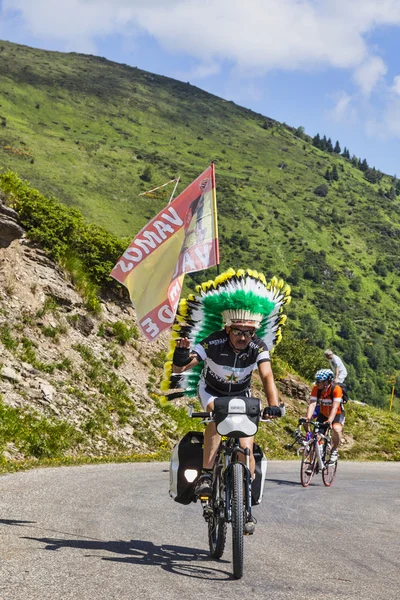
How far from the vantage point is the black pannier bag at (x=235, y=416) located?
6336mm

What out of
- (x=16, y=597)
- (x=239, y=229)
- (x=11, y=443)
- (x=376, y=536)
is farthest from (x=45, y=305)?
(x=239, y=229)

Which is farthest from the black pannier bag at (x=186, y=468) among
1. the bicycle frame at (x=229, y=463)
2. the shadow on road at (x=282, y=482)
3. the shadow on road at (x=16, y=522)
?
the shadow on road at (x=282, y=482)

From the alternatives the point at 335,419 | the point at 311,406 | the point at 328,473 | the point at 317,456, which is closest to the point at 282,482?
the point at 317,456

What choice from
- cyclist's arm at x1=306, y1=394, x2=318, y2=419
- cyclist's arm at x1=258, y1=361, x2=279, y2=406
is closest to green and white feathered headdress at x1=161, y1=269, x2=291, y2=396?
cyclist's arm at x1=258, y1=361, x2=279, y2=406

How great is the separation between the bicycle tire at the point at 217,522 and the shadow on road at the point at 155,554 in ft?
0.34

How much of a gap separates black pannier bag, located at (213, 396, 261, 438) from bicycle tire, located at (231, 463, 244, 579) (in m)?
0.27

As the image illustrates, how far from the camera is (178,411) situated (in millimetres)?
21016

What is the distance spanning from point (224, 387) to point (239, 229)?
17216 cm

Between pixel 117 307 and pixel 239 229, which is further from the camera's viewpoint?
pixel 239 229

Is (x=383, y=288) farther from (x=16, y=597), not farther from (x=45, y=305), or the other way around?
(x=16, y=597)

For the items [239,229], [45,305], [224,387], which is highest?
[239,229]

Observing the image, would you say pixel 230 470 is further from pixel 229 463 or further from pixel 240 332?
pixel 240 332

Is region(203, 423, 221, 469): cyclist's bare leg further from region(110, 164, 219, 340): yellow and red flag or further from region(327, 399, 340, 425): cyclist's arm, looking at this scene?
region(327, 399, 340, 425): cyclist's arm

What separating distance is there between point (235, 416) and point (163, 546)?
1403 millimetres
